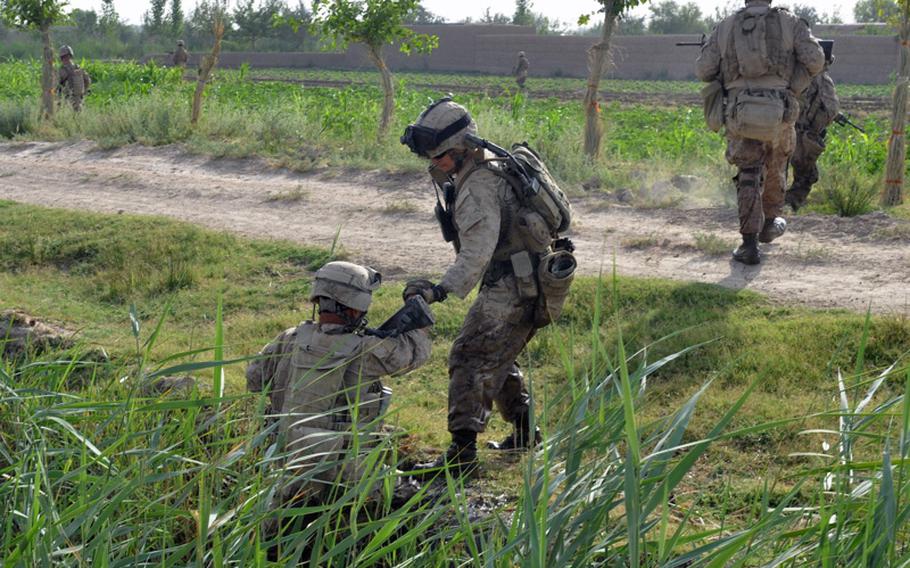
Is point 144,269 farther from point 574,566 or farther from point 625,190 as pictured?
point 574,566

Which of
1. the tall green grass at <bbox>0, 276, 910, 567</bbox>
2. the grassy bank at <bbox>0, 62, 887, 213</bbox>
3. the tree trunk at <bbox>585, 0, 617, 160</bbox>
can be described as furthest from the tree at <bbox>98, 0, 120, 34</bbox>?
the tall green grass at <bbox>0, 276, 910, 567</bbox>

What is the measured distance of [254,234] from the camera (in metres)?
10.2

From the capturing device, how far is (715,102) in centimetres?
813

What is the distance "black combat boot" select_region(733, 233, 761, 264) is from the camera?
26.7ft

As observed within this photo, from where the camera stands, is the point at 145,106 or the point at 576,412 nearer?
the point at 576,412

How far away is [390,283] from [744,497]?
4140 millimetres

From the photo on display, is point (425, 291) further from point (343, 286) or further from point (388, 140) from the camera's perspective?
point (388, 140)

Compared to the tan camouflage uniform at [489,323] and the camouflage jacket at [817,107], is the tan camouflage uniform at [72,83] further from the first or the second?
the tan camouflage uniform at [489,323]

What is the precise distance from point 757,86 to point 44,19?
11802 millimetres

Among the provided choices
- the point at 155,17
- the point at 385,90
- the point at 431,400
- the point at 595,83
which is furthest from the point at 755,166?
the point at 155,17

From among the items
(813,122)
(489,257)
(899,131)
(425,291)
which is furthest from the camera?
(813,122)

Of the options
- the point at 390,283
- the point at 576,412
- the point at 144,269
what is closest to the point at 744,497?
the point at 576,412

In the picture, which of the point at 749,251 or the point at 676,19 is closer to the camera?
the point at 749,251

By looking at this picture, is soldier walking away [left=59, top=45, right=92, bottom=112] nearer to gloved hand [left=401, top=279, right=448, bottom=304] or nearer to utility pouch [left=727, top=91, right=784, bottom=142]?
utility pouch [left=727, top=91, right=784, bottom=142]
